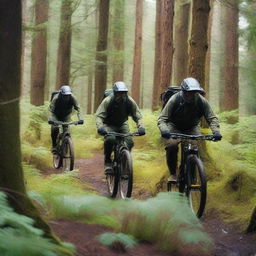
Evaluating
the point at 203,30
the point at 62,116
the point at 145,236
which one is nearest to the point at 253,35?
the point at 203,30

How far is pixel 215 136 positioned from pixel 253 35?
4474mm

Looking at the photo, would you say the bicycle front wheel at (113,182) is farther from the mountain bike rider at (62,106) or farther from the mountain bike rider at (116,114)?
the mountain bike rider at (62,106)

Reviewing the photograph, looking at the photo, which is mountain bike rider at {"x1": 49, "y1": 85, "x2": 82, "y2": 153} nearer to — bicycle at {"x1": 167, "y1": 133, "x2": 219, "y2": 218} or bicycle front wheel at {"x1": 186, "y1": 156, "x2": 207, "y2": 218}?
bicycle at {"x1": 167, "y1": 133, "x2": 219, "y2": 218}

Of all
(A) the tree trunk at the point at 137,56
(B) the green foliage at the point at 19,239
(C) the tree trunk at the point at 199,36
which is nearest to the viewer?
(B) the green foliage at the point at 19,239

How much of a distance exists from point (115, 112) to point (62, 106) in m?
3.53

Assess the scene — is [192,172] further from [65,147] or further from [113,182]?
[65,147]

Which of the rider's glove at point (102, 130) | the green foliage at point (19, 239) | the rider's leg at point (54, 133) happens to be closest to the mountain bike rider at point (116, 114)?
the rider's glove at point (102, 130)

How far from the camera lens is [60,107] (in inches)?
454

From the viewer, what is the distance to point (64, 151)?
11195mm

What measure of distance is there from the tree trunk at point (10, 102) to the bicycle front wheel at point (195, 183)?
129 inches

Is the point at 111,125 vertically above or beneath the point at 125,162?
above

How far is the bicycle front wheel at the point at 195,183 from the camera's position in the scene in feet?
21.3

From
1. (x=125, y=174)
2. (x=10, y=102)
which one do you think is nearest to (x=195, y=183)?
(x=125, y=174)

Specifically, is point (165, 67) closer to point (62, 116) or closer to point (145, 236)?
point (62, 116)
